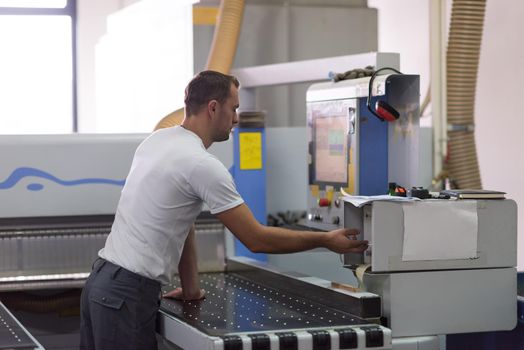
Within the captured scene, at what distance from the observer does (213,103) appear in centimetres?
289

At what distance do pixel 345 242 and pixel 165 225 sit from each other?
565 mm

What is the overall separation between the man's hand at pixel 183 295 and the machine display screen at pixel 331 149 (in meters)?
0.70

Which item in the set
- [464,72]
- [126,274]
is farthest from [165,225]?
[464,72]

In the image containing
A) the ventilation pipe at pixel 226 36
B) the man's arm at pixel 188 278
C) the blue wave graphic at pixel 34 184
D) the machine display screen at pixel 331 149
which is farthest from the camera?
the ventilation pipe at pixel 226 36

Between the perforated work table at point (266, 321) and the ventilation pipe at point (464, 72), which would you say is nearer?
the perforated work table at point (266, 321)

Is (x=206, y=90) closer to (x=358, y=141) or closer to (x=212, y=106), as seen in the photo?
(x=212, y=106)

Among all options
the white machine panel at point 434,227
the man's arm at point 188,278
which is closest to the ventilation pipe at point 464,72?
the white machine panel at point 434,227

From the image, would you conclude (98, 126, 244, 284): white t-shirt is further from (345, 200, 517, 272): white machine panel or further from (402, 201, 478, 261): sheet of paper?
(402, 201, 478, 261): sheet of paper

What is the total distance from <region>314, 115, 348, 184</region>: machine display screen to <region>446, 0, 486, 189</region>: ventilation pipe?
115 centimetres

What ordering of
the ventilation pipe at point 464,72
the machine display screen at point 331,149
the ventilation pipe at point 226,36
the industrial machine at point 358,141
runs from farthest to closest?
the ventilation pipe at point 226,36 → the ventilation pipe at point 464,72 → the machine display screen at point 331,149 → the industrial machine at point 358,141

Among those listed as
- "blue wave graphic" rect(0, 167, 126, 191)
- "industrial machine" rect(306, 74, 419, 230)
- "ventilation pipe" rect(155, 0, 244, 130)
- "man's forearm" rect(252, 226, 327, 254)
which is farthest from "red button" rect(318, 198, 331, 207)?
"ventilation pipe" rect(155, 0, 244, 130)

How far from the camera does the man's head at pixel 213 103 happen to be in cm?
290

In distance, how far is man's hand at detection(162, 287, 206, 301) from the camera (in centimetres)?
307

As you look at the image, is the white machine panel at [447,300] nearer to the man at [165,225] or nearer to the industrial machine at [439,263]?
the industrial machine at [439,263]
